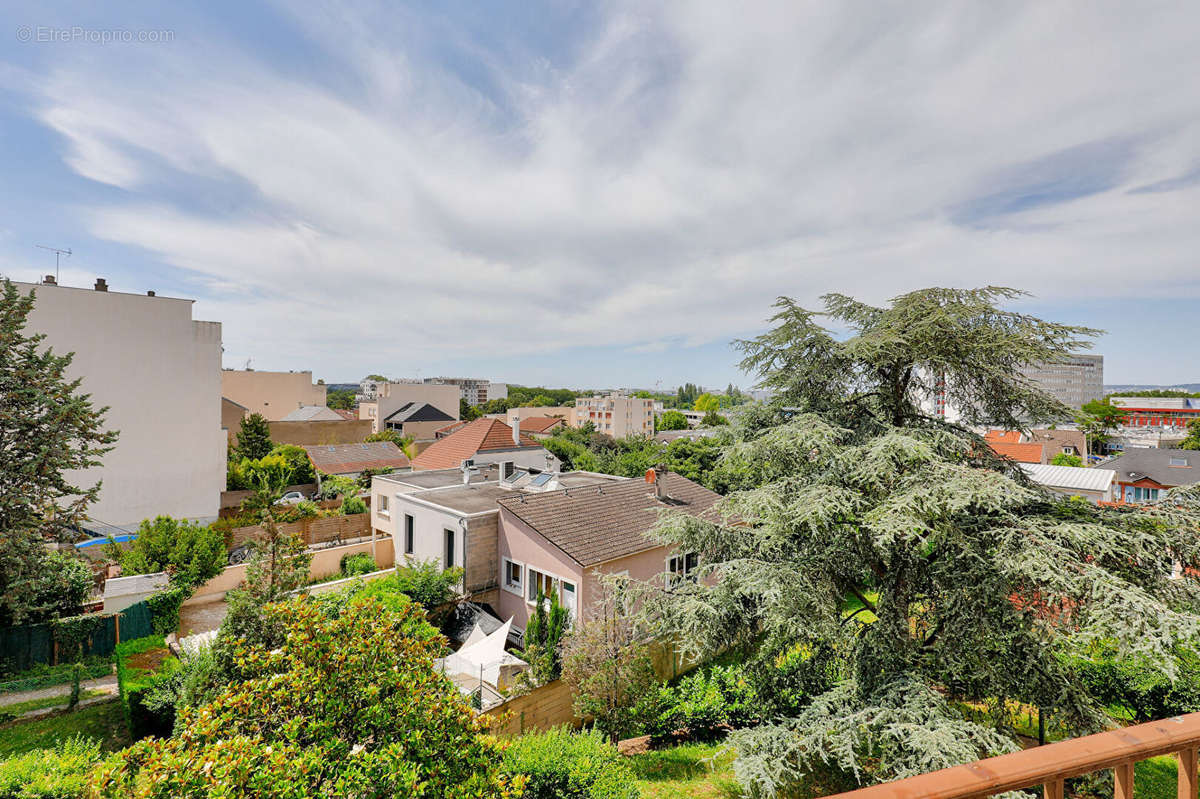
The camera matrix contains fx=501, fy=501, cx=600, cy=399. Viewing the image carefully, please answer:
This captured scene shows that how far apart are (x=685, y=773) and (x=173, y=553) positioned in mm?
17229

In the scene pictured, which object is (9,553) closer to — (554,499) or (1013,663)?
(554,499)

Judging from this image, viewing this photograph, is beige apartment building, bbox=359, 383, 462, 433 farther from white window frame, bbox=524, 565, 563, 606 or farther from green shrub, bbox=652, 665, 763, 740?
green shrub, bbox=652, 665, 763, 740

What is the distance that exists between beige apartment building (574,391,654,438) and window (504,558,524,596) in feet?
256

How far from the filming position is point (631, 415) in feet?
324

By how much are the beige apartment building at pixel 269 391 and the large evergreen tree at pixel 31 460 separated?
50505 mm

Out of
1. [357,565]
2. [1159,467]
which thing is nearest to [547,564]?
[357,565]

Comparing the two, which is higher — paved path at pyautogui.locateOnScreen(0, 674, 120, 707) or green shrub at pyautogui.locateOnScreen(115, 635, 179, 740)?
green shrub at pyautogui.locateOnScreen(115, 635, 179, 740)

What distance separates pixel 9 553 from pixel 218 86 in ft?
39.7

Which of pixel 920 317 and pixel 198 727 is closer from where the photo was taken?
pixel 198 727

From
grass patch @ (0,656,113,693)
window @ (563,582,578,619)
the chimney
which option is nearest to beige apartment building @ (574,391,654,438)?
the chimney

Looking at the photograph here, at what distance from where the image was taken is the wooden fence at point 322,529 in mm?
23312

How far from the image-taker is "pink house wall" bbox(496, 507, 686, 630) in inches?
544

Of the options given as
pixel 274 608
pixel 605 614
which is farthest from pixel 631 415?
pixel 274 608

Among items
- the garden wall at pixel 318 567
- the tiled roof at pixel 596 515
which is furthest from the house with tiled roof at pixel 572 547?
the garden wall at pixel 318 567
